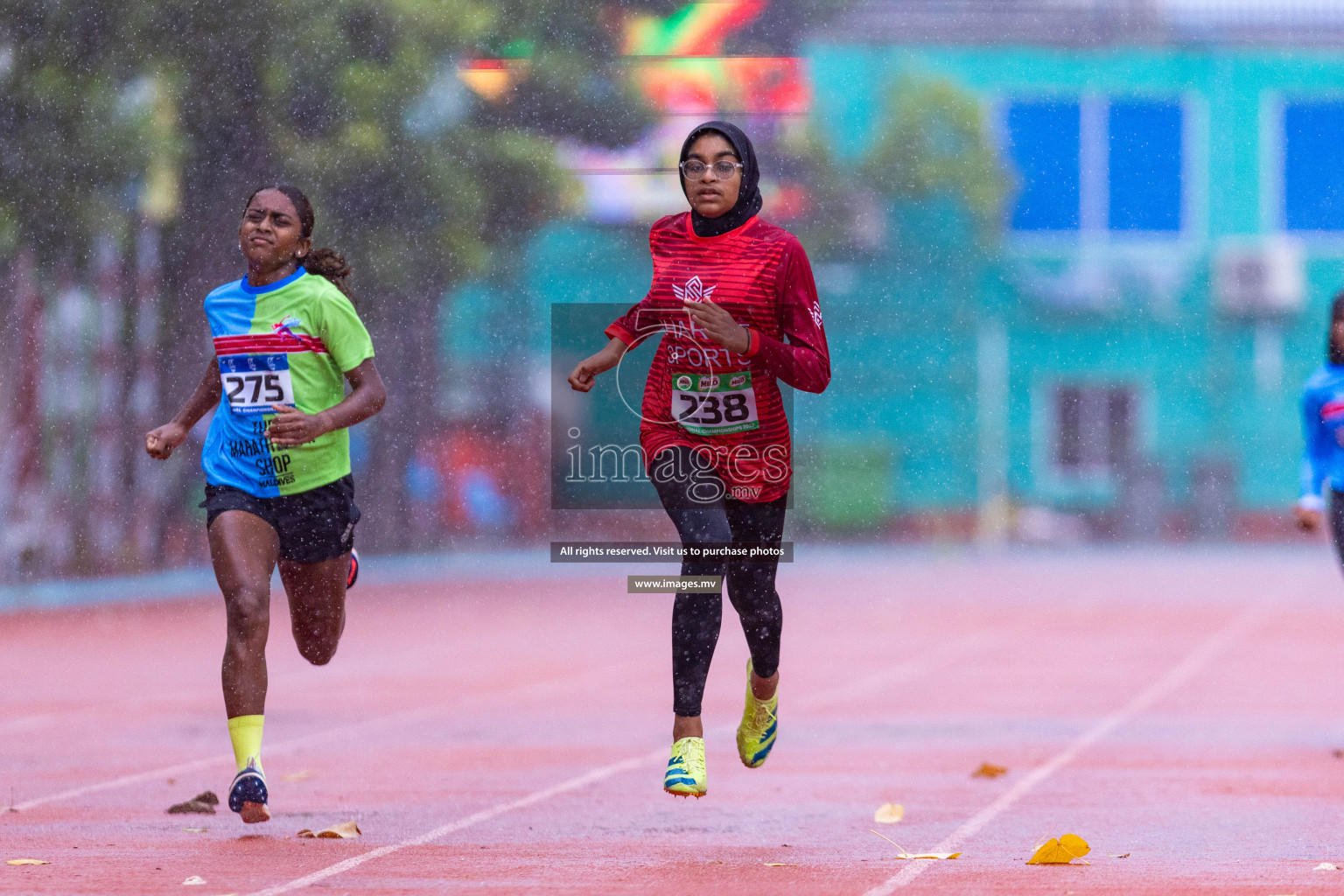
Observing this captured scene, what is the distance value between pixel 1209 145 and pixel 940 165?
467 centimetres

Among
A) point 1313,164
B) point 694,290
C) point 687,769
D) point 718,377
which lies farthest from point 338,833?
point 1313,164

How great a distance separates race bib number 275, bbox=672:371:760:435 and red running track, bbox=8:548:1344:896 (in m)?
1.14

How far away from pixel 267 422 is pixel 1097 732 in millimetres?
4911

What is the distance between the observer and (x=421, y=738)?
31.2 feet

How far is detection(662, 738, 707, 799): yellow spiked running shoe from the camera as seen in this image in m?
5.70

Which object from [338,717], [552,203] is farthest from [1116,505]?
[338,717]

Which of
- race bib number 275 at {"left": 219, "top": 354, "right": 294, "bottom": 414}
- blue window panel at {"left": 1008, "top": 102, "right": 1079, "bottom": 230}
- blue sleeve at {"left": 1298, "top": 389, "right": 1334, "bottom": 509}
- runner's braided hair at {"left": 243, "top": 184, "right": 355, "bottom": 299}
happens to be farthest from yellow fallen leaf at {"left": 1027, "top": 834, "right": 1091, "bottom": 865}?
blue window panel at {"left": 1008, "top": 102, "right": 1079, "bottom": 230}

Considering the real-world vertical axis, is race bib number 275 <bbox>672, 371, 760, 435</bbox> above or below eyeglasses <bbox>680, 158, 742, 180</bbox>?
below

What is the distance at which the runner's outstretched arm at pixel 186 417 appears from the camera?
239 inches

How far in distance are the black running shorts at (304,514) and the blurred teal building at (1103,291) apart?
26124 mm

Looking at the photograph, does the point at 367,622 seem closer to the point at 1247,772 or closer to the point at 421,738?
the point at 421,738

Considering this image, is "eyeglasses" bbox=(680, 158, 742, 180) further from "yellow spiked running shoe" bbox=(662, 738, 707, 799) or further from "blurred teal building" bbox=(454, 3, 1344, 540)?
"blurred teal building" bbox=(454, 3, 1344, 540)

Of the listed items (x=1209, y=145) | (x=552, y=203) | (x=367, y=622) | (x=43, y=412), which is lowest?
(x=367, y=622)

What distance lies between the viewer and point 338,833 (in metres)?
6.24
